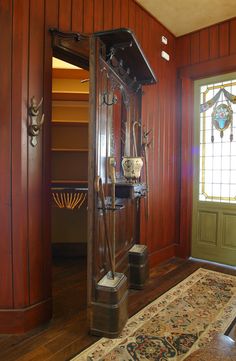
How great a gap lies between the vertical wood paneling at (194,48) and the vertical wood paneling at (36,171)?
2.32 meters

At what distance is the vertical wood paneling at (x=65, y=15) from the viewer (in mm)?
2307

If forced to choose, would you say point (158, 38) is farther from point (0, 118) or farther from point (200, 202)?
point (0, 118)

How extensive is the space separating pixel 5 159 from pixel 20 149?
0.44 feet

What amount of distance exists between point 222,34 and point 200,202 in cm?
216

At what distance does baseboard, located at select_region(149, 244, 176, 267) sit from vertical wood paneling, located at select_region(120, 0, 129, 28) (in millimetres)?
2627

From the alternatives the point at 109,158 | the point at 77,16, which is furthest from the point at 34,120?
the point at 77,16

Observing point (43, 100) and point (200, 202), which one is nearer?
point (43, 100)

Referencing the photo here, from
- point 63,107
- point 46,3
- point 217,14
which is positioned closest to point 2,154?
point 46,3

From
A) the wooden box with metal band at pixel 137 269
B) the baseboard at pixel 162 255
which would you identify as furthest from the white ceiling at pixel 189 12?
the baseboard at pixel 162 255

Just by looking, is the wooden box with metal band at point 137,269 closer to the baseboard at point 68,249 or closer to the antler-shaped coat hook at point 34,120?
the baseboard at point 68,249

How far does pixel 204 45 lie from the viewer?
375cm

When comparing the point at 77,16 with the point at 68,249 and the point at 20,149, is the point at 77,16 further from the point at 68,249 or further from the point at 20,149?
the point at 68,249

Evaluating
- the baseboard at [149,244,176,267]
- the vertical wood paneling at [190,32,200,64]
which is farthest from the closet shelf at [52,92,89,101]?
the baseboard at [149,244,176,267]

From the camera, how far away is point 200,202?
3.92 m
